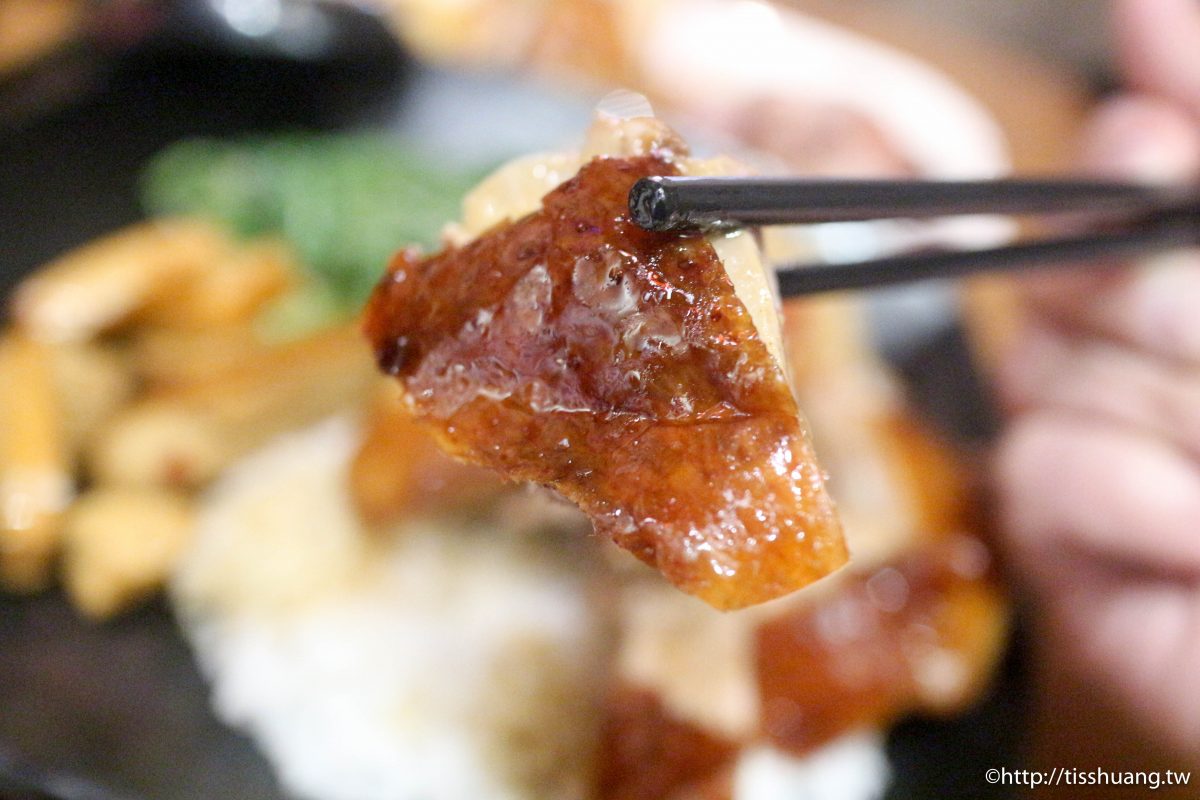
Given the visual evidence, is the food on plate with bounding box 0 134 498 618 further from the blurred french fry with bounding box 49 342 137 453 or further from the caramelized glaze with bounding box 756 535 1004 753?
the caramelized glaze with bounding box 756 535 1004 753

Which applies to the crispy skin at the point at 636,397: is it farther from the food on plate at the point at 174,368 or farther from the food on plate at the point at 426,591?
the food on plate at the point at 174,368

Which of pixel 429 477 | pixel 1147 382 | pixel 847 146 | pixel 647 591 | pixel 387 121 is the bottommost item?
pixel 647 591

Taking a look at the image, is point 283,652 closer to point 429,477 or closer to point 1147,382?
point 429,477

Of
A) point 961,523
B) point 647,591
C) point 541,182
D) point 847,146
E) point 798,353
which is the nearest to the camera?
point 541,182

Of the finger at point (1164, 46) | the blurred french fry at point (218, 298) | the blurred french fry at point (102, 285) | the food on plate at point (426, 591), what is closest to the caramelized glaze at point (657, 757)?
the food on plate at point (426, 591)

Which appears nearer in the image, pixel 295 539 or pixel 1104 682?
pixel 1104 682

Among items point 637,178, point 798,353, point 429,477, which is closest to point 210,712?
point 429,477

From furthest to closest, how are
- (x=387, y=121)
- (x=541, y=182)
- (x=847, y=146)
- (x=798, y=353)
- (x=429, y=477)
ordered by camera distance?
(x=387, y=121) < (x=847, y=146) < (x=798, y=353) < (x=429, y=477) < (x=541, y=182)
